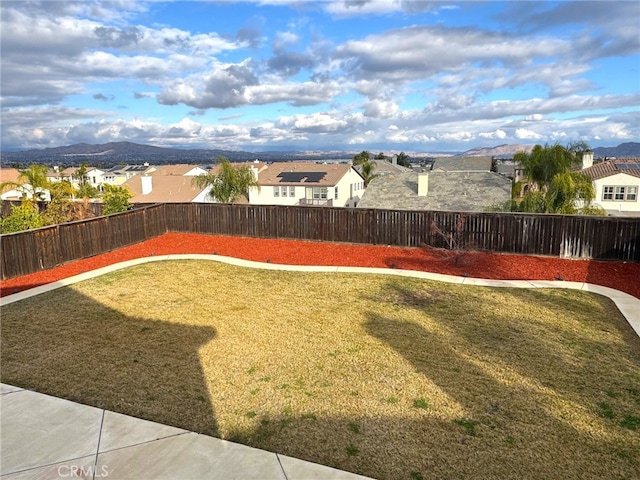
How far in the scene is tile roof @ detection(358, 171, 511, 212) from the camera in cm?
2750

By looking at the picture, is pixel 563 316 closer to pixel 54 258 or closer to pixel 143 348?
pixel 143 348

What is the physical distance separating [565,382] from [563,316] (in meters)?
3.28

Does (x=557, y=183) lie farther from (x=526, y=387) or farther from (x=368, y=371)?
(x=368, y=371)

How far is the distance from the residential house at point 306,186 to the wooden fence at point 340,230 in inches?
1016

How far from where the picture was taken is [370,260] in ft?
48.3

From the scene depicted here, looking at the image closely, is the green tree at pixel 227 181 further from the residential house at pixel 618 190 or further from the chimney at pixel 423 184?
the residential house at pixel 618 190

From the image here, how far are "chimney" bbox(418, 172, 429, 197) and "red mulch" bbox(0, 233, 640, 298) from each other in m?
14.6

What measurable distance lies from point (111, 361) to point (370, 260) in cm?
928

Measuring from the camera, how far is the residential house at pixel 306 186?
46.8 meters

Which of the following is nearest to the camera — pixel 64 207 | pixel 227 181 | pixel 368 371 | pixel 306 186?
pixel 368 371

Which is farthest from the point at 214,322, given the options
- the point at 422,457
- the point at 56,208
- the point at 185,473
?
the point at 56,208

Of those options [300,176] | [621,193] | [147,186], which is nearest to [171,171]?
[147,186]

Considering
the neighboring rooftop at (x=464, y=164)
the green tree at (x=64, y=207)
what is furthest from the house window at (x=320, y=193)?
the green tree at (x=64, y=207)

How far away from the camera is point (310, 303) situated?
33.2 ft
